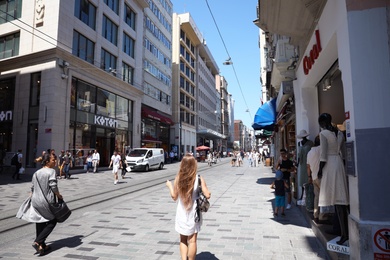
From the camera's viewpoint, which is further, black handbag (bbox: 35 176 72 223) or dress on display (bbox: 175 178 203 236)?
black handbag (bbox: 35 176 72 223)

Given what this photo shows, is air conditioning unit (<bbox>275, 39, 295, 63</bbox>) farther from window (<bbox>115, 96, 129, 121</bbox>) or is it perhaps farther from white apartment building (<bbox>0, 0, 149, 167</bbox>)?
window (<bbox>115, 96, 129, 121</bbox>)

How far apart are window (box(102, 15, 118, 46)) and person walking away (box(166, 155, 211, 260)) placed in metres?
26.1

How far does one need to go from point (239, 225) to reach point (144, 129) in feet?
99.6

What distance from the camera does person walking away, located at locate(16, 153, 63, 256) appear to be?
475 cm

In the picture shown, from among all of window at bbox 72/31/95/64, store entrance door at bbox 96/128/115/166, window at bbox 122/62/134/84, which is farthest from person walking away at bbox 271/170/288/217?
window at bbox 122/62/134/84

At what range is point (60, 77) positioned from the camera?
68.5 ft

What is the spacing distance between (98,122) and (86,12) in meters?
9.57

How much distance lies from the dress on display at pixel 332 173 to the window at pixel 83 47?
2260 centimetres

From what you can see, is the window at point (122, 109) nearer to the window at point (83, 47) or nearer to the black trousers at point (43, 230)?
the window at point (83, 47)

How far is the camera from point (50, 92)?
67.0 ft

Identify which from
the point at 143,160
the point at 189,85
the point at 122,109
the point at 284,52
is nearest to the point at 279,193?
the point at 284,52

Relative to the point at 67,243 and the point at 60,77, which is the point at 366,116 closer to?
the point at 67,243

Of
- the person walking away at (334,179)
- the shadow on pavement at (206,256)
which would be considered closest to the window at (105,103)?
the shadow on pavement at (206,256)

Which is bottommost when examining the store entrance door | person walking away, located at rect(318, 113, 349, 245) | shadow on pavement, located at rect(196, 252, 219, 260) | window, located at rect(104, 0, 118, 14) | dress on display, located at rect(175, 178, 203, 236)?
shadow on pavement, located at rect(196, 252, 219, 260)
